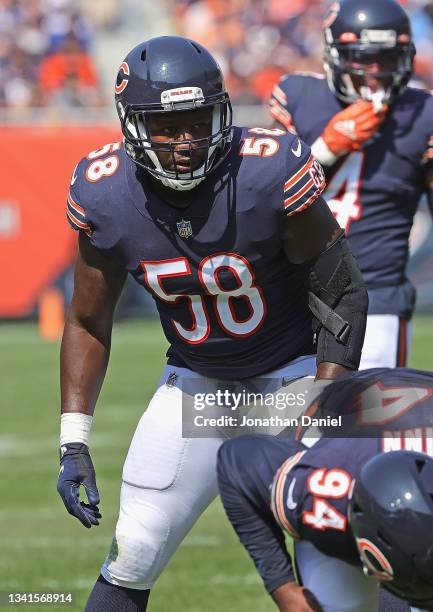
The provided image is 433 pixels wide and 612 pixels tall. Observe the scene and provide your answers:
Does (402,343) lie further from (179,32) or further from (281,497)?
(179,32)

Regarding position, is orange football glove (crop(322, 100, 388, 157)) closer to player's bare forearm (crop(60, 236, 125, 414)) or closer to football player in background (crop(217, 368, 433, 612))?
player's bare forearm (crop(60, 236, 125, 414))

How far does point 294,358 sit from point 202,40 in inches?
468

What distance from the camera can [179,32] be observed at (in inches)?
599

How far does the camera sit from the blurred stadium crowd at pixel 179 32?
1376 centimetres

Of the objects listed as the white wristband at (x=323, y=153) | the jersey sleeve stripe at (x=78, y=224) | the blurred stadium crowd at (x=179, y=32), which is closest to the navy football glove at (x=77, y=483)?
the jersey sleeve stripe at (x=78, y=224)

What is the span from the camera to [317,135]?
4.56 metres

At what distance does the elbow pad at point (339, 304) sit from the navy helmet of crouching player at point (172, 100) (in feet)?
1.33

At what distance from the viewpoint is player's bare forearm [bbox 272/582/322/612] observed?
267 cm

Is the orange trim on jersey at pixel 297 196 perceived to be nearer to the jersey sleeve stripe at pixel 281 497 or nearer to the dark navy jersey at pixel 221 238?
the dark navy jersey at pixel 221 238

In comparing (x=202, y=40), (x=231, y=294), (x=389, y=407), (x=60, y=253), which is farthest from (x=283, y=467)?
(x=202, y=40)

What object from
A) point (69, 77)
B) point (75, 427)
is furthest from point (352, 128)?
point (69, 77)

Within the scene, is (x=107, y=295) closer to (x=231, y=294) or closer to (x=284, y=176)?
(x=231, y=294)

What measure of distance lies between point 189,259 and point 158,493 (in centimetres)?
64

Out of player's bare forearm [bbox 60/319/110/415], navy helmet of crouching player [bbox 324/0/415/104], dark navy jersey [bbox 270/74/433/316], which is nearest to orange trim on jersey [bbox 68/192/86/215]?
player's bare forearm [bbox 60/319/110/415]
